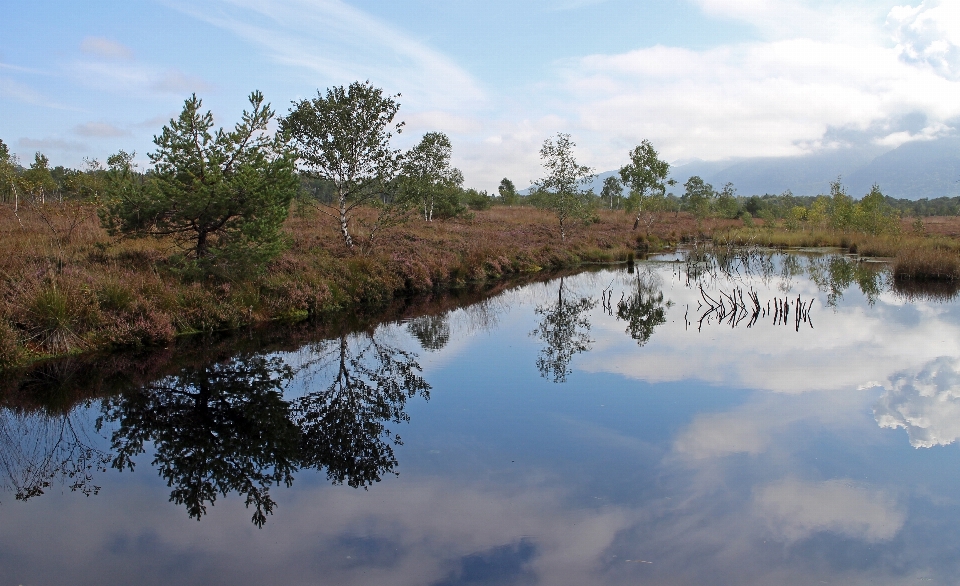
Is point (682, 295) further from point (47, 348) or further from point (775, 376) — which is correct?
point (47, 348)

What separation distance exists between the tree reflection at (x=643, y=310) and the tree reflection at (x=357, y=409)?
6.59 metres

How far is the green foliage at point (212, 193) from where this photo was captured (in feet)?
48.6

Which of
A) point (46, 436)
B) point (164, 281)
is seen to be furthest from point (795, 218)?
point (46, 436)

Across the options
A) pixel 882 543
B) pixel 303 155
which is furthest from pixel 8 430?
pixel 303 155

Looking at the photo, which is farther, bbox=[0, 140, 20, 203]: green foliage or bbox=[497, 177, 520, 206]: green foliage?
bbox=[497, 177, 520, 206]: green foliage

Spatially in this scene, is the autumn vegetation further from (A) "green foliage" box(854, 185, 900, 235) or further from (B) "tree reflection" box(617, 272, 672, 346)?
(B) "tree reflection" box(617, 272, 672, 346)

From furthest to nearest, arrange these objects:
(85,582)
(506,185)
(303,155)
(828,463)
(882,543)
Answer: (506,185), (303,155), (828,463), (882,543), (85,582)

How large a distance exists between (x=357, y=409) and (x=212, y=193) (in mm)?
7830

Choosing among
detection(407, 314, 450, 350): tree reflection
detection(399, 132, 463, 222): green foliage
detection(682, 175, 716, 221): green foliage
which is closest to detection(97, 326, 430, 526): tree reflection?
detection(407, 314, 450, 350): tree reflection

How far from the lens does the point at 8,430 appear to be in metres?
8.82

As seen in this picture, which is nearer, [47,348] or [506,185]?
[47,348]

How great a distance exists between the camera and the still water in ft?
19.4

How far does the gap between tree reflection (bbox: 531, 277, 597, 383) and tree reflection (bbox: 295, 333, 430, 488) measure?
2.90 m

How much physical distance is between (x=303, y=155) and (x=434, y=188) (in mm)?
14894
